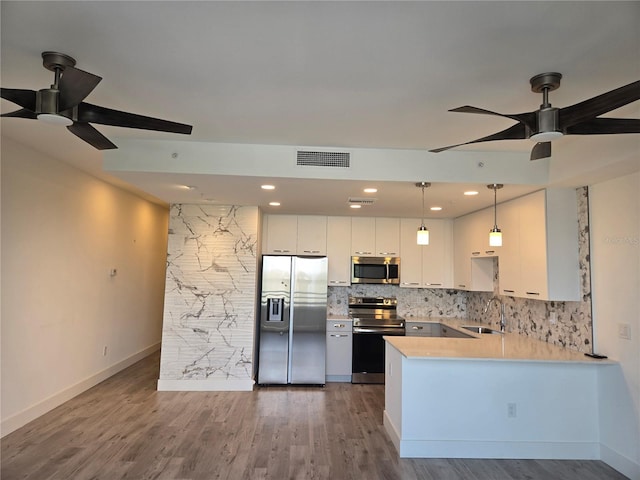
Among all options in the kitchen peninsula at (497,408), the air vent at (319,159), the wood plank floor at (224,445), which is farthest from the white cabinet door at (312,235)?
the kitchen peninsula at (497,408)

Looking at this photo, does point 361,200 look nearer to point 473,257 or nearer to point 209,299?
point 473,257

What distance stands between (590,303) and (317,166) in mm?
2784

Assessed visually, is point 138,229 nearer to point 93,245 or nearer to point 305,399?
point 93,245

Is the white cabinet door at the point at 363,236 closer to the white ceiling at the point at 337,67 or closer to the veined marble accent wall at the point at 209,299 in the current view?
the veined marble accent wall at the point at 209,299

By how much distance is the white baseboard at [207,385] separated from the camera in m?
5.05

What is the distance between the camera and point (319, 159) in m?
3.66

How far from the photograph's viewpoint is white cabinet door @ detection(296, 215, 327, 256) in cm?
597

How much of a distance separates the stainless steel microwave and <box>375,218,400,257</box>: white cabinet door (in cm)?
10

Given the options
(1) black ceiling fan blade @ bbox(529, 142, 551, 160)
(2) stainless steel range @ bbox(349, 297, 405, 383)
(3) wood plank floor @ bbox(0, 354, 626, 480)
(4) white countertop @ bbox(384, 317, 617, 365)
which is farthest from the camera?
(2) stainless steel range @ bbox(349, 297, 405, 383)

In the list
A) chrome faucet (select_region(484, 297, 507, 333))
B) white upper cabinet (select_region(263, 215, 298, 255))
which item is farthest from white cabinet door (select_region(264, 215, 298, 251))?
chrome faucet (select_region(484, 297, 507, 333))

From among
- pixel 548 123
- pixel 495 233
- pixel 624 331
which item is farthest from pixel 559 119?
pixel 624 331

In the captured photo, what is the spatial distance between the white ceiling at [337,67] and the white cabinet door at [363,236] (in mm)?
2359

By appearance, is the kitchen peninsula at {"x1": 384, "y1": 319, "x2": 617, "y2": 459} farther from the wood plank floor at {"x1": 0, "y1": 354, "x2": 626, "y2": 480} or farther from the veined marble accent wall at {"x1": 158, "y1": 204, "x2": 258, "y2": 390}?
the veined marble accent wall at {"x1": 158, "y1": 204, "x2": 258, "y2": 390}

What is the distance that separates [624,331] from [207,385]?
4.45 metres
